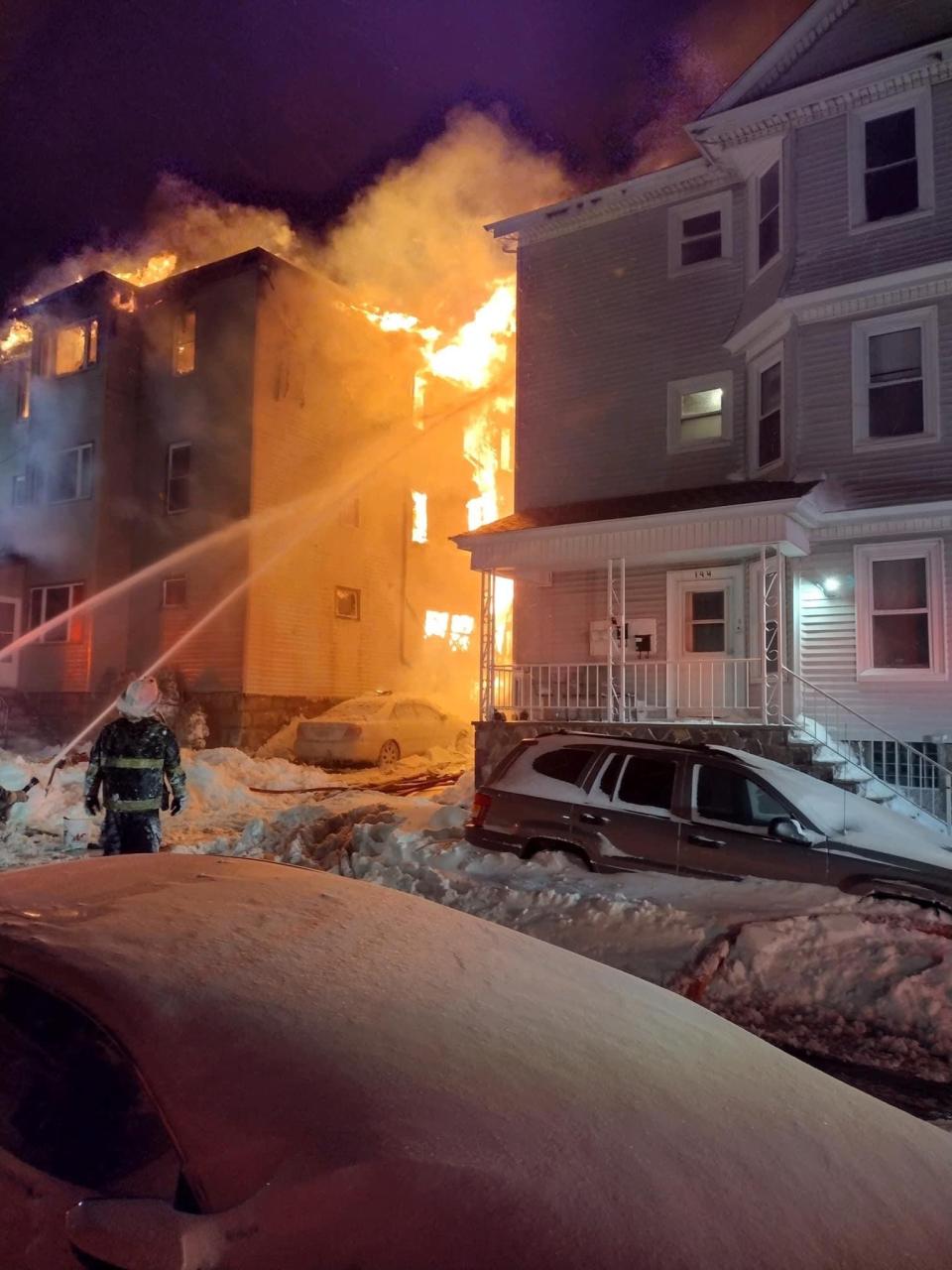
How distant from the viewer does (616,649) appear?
48.6 ft

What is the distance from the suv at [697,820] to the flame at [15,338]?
22.6 m

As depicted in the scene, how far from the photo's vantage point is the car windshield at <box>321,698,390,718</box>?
18.6 meters

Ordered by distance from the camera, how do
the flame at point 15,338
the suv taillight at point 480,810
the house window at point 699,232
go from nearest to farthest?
the suv taillight at point 480,810
the house window at point 699,232
the flame at point 15,338

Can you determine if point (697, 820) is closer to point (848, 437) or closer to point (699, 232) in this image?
point (848, 437)

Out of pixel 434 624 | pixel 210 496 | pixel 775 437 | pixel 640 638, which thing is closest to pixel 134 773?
pixel 640 638

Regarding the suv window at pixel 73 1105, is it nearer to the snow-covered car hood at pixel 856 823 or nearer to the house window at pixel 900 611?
the snow-covered car hood at pixel 856 823

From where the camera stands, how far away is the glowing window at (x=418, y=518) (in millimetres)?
25953

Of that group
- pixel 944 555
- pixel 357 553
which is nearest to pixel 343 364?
pixel 357 553

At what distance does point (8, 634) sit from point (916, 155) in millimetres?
21726

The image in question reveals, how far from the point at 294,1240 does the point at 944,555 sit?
12.8 m

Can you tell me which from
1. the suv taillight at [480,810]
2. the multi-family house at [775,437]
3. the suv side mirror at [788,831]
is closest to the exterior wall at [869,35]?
the multi-family house at [775,437]

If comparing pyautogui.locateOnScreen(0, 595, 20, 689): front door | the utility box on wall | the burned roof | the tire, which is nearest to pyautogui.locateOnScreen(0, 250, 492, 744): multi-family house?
pyautogui.locateOnScreen(0, 595, 20, 689): front door

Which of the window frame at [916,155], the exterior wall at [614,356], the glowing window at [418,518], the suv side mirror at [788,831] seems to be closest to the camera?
the suv side mirror at [788,831]

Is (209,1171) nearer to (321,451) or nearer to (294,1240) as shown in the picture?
(294,1240)
